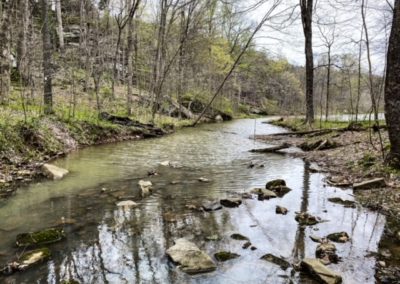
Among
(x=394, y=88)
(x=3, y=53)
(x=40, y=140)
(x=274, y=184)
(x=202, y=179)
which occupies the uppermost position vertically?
(x=3, y=53)

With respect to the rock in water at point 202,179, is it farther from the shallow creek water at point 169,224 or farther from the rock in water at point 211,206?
the rock in water at point 211,206

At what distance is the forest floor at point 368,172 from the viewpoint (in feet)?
14.3

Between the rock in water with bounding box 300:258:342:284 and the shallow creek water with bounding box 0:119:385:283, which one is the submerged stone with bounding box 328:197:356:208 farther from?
the rock in water with bounding box 300:258:342:284

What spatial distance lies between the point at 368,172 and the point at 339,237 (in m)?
3.67

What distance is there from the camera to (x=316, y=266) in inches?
152

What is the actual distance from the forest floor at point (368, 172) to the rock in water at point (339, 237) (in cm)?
44

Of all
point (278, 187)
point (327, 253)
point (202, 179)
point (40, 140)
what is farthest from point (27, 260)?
point (40, 140)

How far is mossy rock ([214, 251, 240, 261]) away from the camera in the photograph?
169 inches

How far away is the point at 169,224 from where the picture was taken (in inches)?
216

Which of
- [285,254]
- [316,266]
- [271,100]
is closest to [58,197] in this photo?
[285,254]

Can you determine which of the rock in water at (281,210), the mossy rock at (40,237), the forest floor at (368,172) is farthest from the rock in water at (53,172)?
the forest floor at (368,172)

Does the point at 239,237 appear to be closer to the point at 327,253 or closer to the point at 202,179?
the point at 327,253

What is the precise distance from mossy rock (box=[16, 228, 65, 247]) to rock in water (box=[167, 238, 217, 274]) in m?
1.67

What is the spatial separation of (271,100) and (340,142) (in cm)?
5179
